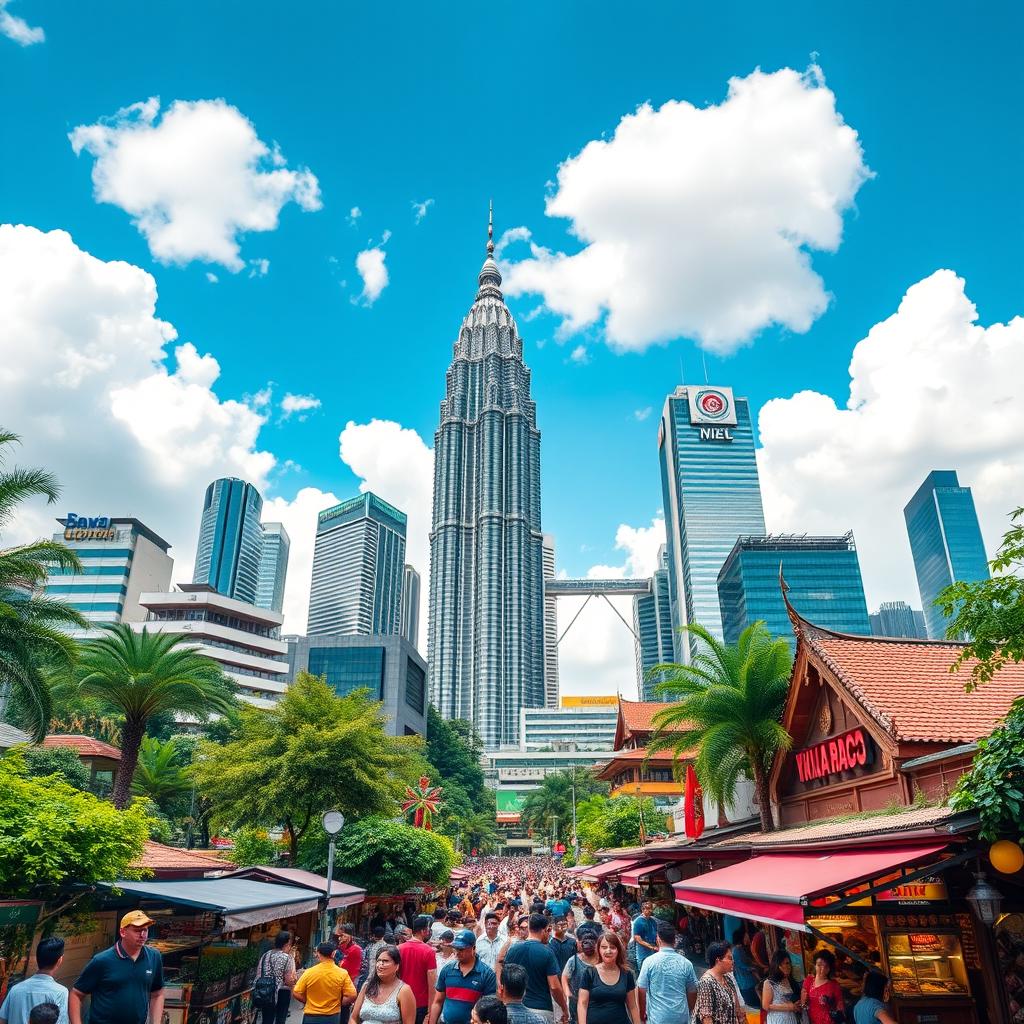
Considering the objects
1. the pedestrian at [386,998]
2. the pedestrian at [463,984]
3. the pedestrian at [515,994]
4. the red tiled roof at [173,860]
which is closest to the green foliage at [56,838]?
the red tiled roof at [173,860]

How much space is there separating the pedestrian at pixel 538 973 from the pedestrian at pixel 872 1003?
11.3ft

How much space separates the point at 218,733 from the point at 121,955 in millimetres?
59548

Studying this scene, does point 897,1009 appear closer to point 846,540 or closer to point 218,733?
point 218,733

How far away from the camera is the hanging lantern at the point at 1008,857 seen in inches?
315

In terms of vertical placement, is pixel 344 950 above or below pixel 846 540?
below

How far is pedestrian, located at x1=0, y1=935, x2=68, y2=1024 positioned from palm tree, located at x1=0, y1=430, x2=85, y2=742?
12.8 metres

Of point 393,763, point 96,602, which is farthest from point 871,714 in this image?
point 96,602

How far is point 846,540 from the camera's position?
14875 centimetres

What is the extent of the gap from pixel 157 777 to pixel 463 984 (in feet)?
147

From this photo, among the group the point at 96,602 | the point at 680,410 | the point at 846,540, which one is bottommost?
the point at 96,602

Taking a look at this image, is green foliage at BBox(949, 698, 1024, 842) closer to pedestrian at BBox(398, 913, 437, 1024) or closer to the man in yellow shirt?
pedestrian at BBox(398, 913, 437, 1024)

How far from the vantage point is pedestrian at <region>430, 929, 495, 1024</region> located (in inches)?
253

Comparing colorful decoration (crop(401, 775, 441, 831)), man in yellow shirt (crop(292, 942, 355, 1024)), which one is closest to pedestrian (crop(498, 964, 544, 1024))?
man in yellow shirt (crop(292, 942, 355, 1024))

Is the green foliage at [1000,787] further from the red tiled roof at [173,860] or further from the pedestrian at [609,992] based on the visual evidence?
the red tiled roof at [173,860]
